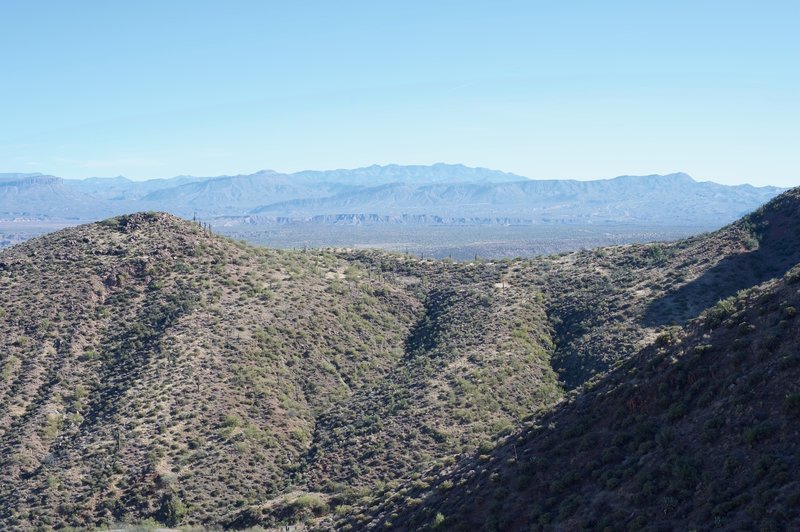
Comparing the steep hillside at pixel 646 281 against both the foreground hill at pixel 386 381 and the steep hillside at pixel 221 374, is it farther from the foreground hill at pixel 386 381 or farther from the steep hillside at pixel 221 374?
the steep hillside at pixel 221 374

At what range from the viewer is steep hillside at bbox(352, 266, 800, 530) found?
19.0 m

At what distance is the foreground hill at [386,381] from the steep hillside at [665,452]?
9cm

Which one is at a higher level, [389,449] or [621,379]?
[621,379]

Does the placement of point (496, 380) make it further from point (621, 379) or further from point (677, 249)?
point (677, 249)

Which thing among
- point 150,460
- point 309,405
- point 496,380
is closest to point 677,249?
point 496,380

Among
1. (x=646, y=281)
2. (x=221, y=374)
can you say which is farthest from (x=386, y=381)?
(x=646, y=281)

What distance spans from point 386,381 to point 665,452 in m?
34.8

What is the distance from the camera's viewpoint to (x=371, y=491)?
128 feet

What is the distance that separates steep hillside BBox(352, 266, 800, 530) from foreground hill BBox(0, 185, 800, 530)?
9 cm

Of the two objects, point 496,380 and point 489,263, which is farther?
point 489,263

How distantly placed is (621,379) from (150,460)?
28.6 metres

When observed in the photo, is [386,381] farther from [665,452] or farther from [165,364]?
[665,452]

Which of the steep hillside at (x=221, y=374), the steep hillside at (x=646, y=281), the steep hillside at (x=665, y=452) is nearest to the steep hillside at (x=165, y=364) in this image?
the steep hillside at (x=221, y=374)

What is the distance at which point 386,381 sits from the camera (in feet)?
184
